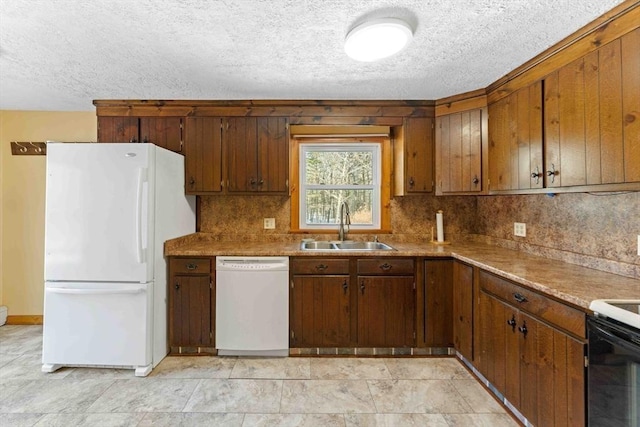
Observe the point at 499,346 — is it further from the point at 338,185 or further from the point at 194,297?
the point at 194,297

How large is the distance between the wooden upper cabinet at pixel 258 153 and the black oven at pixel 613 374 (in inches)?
93.1

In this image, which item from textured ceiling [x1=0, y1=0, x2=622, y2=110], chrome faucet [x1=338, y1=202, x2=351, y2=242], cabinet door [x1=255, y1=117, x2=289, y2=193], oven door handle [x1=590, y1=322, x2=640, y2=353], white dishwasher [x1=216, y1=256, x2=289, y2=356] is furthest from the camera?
chrome faucet [x1=338, y1=202, x2=351, y2=242]

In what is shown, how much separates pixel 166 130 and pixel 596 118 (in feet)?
10.7

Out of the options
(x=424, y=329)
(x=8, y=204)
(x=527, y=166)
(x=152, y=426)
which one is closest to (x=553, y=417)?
(x=424, y=329)

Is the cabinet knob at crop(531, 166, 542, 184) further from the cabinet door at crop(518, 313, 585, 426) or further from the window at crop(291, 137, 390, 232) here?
the window at crop(291, 137, 390, 232)

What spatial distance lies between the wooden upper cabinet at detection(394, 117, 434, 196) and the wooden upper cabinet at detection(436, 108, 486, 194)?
0.24ft

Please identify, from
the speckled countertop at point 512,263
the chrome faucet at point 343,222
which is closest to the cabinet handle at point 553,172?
the speckled countertop at point 512,263

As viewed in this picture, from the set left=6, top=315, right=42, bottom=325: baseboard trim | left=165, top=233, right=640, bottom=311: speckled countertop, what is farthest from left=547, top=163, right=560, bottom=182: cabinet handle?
left=6, top=315, right=42, bottom=325: baseboard trim

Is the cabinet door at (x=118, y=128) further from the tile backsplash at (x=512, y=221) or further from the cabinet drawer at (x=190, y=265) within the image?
the cabinet drawer at (x=190, y=265)

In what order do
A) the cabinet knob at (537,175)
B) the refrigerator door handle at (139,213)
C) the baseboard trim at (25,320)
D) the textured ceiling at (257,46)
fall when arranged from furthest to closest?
the baseboard trim at (25,320)
the refrigerator door handle at (139,213)
the cabinet knob at (537,175)
the textured ceiling at (257,46)

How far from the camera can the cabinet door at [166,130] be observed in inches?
116

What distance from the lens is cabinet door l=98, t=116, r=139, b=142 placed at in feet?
9.62

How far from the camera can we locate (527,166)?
2.12m

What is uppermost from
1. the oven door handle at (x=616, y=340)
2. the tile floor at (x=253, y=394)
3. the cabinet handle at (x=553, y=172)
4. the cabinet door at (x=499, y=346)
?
the cabinet handle at (x=553, y=172)
